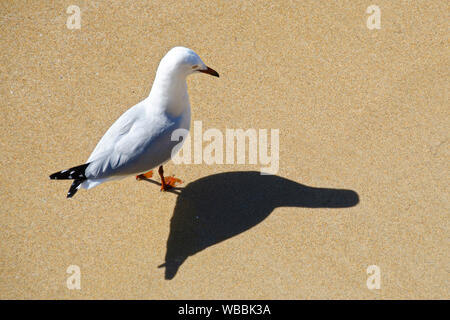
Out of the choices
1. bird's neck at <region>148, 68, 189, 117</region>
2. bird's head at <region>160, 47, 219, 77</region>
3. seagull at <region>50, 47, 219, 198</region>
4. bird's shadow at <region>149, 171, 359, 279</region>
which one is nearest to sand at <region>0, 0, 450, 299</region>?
bird's shadow at <region>149, 171, 359, 279</region>

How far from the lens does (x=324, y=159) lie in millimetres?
4113

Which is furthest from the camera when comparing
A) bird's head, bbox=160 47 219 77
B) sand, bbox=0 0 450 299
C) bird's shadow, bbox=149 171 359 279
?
bird's shadow, bbox=149 171 359 279

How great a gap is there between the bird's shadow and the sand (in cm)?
1

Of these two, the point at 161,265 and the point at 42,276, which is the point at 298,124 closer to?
the point at 161,265

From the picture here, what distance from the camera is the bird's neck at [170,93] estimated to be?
3.42 m

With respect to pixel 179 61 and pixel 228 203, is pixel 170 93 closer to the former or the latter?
pixel 179 61

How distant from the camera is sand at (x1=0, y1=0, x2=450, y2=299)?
3.52 metres

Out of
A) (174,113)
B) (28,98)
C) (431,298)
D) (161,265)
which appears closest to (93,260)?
(161,265)

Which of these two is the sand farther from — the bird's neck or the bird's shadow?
A: the bird's neck

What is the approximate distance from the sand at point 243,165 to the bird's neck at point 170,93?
2.56ft

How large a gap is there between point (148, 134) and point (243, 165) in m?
→ 1.01

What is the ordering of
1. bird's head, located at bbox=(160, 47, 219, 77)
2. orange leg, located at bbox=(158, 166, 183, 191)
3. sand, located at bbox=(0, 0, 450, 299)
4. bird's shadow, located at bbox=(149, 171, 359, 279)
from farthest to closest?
1. orange leg, located at bbox=(158, 166, 183, 191)
2. bird's shadow, located at bbox=(149, 171, 359, 279)
3. sand, located at bbox=(0, 0, 450, 299)
4. bird's head, located at bbox=(160, 47, 219, 77)

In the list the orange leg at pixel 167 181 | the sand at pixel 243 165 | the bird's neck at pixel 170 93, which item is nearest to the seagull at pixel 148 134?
the bird's neck at pixel 170 93

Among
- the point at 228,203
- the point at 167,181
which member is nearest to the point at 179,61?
the point at 167,181
